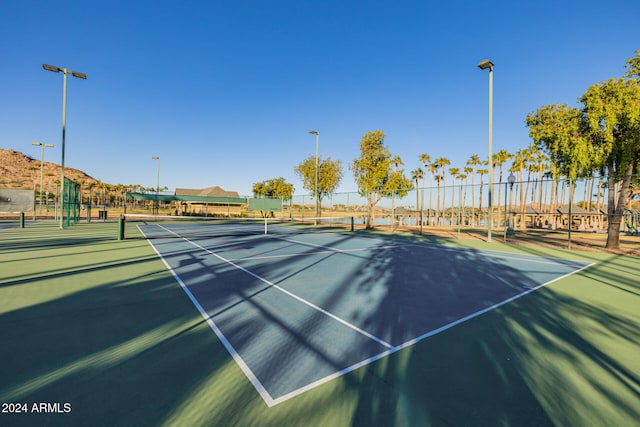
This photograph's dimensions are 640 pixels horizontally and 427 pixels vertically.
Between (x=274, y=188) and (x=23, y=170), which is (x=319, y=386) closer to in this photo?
(x=274, y=188)

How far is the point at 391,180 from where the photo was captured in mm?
26031

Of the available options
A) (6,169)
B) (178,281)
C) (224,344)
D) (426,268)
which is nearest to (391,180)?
(426,268)

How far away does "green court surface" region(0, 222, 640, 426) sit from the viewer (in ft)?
7.66

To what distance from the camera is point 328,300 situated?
5305 millimetres

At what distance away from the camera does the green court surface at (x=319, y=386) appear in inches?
92.0

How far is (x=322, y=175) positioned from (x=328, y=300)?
101 feet

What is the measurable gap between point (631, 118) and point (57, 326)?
2020cm

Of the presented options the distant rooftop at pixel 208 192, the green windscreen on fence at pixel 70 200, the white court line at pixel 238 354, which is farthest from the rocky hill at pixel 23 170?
the white court line at pixel 238 354

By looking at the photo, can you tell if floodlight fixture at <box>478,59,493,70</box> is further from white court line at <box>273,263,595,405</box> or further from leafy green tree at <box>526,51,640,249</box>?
white court line at <box>273,263,595,405</box>

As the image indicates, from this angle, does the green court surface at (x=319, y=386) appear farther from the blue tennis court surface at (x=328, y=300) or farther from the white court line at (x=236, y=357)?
the blue tennis court surface at (x=328, y=300)

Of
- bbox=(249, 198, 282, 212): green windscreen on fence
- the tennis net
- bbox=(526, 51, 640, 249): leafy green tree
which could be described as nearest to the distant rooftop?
bbox=(249, 198, 282, 212): green windscreen on fence

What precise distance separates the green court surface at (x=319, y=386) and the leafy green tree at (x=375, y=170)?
20993mm

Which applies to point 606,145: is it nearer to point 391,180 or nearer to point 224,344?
point 391,180

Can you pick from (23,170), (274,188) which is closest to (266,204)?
(274,188)
